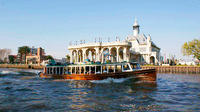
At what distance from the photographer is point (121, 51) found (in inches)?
3482

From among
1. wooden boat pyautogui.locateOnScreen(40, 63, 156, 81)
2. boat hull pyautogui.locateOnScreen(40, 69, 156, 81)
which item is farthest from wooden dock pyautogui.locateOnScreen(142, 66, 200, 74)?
boat hull pyautogui.locateOnScreen(40, 69, 156, 81)

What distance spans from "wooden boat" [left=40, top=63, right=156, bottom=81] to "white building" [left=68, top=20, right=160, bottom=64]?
1328 inches

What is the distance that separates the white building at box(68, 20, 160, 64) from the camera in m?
72.8

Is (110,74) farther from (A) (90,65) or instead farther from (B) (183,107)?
(B) (183,107)

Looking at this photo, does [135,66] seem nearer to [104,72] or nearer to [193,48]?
[104,72]

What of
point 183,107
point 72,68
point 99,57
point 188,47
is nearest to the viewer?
point 183,107

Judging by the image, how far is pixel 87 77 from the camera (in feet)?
87.8

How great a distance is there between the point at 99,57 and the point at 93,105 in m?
63.5

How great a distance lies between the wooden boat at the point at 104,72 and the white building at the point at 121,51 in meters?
33.7

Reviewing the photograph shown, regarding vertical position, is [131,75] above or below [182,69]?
above

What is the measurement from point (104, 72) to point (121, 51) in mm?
63054

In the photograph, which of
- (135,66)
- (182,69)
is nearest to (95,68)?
(135,66)

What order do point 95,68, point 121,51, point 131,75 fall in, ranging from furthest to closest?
1. point 121,51
2. point 95,68
3. point 131,75

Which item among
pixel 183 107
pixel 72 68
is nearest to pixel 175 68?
pixel 72 68
